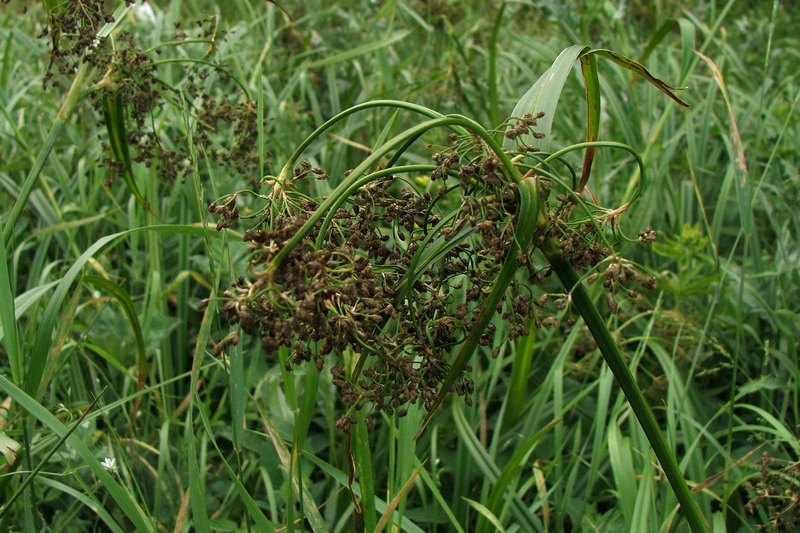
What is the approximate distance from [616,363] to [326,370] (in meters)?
1.01

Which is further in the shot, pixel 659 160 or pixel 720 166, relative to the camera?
pixel 720 166

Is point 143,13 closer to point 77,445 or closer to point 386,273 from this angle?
point 77,445

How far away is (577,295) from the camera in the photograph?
3.72ft

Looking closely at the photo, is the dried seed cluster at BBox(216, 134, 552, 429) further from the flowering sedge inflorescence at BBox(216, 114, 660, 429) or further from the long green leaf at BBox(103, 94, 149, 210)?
the long green leaf at BBox(103, 94, 149, 210)

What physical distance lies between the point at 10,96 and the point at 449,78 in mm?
1719

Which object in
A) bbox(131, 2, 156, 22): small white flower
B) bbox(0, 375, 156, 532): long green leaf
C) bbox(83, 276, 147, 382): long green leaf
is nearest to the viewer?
bbox(0, 375, 156, 532): long green leaf

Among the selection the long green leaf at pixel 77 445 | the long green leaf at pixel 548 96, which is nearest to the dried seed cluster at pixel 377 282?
the long green leaf at pixel 548 96

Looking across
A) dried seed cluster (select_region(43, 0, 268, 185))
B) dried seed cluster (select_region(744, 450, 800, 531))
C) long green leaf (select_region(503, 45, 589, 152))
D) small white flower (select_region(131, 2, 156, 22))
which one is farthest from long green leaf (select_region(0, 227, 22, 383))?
small white flower (select_region(131, 2, 156, 22))

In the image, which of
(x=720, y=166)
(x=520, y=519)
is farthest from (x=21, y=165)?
(x=720, y=166)

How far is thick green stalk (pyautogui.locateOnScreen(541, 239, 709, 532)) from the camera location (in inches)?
43.9

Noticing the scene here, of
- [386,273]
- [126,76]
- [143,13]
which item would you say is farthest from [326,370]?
[143,13]

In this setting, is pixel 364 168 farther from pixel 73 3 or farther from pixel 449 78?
pixel 449 78

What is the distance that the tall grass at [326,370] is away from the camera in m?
1.71

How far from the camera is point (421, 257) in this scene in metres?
1.10
